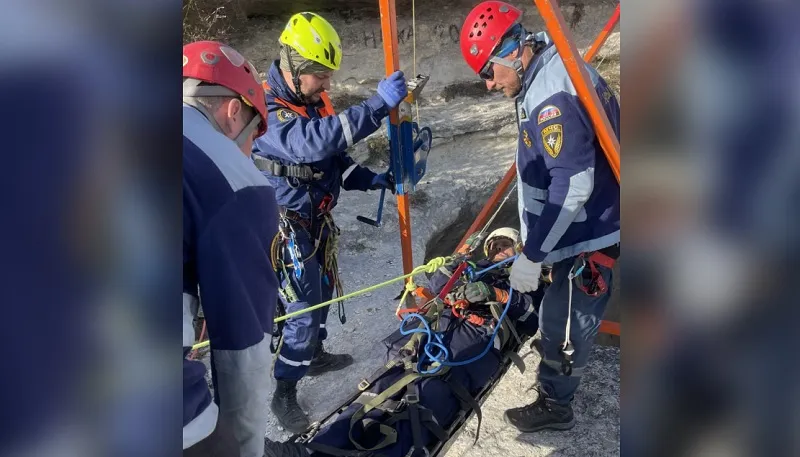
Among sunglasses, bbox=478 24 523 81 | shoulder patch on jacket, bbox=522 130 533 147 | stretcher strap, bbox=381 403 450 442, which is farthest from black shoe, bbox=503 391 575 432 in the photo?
sunglasses, bbox=478 24 523 81

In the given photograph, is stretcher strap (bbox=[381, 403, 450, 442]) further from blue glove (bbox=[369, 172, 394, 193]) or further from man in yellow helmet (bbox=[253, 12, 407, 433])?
blue glove (bbox=[369, 172, 394, 193])

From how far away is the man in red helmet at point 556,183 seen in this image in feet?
9.35

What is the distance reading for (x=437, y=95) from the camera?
9.44 metres

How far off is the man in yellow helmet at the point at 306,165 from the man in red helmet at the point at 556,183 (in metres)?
0.67

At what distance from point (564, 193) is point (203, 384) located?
2.01 meters

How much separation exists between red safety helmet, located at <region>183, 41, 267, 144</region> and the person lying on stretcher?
2.12 metres

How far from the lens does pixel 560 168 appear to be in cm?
289

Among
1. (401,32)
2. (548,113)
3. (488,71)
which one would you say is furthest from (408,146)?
(401,32)

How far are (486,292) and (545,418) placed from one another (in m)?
0.89

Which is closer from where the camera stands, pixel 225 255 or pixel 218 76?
pixel 225 255

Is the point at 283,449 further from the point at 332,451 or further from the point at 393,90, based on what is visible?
the point at 393,90

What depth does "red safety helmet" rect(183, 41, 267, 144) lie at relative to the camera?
5.52 ft

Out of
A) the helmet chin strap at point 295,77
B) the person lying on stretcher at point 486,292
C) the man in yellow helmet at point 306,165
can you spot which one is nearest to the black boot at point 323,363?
the man in yellow helmet at point 306,165
